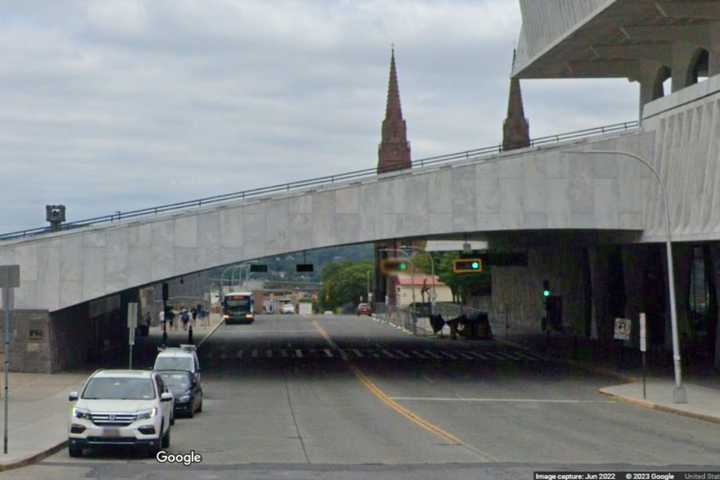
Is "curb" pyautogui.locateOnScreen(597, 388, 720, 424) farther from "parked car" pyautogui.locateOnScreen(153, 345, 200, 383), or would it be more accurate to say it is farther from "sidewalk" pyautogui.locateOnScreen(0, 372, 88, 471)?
"sidewalk" pyautogui.locateOnScreen(0, 372, 88, 471)

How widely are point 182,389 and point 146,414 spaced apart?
1013cm

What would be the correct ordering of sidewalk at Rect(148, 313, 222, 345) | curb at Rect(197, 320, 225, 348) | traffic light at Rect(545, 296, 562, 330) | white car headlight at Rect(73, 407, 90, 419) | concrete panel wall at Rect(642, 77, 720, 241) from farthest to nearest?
traffic light at Rect(545, 296, 562, 330), sidewalk at Rect(148, 313, 222, 345), curb at Rect(197, 320, 225, 348), concrete panel wall at Rect(642, 77, 720, 241), white car headlight at Rect(73, 407, 90, 419)

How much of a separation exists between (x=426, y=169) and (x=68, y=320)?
55.2 ft

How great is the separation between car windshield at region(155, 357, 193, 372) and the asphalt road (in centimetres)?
153

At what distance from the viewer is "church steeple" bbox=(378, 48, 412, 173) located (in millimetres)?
166125

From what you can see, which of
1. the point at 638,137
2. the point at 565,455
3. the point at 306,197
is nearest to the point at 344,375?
the point at 306,197

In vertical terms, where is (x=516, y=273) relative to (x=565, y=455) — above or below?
above

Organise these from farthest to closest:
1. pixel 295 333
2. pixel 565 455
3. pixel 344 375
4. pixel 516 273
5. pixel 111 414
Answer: pixel 516 273, pixel 295 333, pixel 344 375, pixel 565 455, pixel 111 414

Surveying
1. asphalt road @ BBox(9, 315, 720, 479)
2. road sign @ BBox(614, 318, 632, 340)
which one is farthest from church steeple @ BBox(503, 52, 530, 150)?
road sign @ BBox(614, 318, 632, 340)

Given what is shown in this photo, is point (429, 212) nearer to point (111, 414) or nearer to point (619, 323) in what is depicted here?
point (619, 323)

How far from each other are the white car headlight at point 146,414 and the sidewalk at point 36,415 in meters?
2.04

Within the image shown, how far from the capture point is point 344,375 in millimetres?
51156

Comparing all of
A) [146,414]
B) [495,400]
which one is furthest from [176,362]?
[146,414]

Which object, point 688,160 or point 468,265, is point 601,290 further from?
point 688,160
